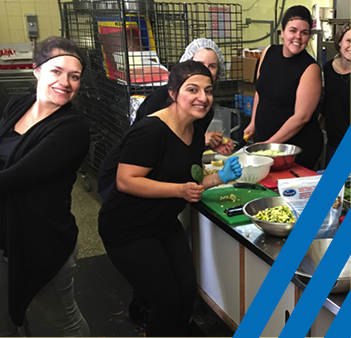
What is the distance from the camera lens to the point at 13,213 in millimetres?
1655

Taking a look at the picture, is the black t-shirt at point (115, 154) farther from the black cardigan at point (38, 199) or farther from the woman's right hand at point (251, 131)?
the woman's right hand at point (251, 131)

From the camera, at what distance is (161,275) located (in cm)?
192

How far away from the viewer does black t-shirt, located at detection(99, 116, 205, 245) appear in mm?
1860

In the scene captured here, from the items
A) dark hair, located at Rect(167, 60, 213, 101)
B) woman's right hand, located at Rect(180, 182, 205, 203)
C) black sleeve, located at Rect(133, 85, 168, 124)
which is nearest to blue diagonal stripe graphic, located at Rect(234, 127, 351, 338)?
woman's right hand, located at Rect(180, 182, 205, 203)

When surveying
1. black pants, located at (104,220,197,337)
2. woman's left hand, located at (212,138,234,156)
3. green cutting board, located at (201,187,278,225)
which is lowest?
black pants, located at (104,220,197,337)

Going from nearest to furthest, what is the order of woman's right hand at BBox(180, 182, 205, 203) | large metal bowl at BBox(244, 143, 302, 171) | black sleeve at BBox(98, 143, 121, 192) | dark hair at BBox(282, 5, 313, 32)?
woman's right hand at BBox(180, 182, 205, 203) → black sleeve at BBox(98, 143, 121, 192) → large metal bowl at BBox(244, 143, 302, 171) → dark hair at BBox(282, 5, 313, 32)

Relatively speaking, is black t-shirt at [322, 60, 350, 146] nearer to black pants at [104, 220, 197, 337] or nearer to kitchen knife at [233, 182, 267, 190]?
kitchen knife at [233, 182, 267, 190]

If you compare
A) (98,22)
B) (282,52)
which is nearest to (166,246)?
(282,52)

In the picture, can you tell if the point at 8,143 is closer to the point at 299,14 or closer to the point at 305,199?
the point at 305,199

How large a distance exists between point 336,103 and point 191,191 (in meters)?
1.29

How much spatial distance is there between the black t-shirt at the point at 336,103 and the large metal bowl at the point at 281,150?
0.34 metres

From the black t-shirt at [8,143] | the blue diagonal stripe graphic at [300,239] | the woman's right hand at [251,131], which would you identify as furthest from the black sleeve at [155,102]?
the blue diagonal stripe graphic at [300,239]

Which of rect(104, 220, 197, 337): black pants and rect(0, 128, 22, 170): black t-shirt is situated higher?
rect(0, 128, 22, 170): black t-shirt

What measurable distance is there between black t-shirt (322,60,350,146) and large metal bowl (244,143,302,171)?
0.34m
